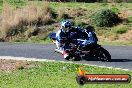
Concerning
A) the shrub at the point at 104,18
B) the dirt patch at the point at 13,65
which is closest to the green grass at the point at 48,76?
the dirt patch at the point at 13,65

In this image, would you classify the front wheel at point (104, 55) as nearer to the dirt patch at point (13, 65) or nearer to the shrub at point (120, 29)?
the dirt patch at point (13, 65)

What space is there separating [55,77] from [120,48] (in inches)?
353

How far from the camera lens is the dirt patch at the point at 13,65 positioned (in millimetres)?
20491

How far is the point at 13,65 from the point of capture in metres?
21.5

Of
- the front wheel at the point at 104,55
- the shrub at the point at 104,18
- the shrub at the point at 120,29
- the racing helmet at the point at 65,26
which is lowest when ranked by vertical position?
the shrub at the point at 120,29

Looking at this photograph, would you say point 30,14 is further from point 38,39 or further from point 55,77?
point 55,77

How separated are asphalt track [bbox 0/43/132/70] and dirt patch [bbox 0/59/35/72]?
1827mm

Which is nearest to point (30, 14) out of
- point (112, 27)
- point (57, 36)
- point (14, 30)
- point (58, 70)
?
point (14, 30)

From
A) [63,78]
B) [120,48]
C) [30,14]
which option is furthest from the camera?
[30,14]

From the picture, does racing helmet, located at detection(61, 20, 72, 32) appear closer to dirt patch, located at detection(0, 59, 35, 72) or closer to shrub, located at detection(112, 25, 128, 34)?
dirt patch, located at detection(0, 59, 35, 72)

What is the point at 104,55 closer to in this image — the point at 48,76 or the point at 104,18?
the point at 48,76

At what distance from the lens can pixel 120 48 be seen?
2656cm

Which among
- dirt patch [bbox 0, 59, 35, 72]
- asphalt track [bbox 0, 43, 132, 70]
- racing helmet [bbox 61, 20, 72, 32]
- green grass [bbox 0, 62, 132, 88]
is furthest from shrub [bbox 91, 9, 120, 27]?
green grass [bbox 0, 62, 132, 88]

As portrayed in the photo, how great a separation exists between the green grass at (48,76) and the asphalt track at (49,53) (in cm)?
160
